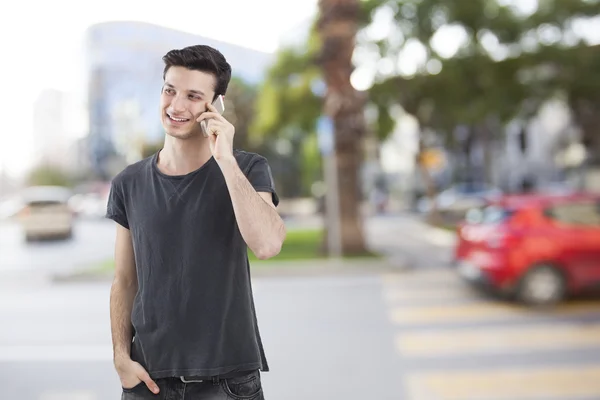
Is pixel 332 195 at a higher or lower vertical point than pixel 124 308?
lower

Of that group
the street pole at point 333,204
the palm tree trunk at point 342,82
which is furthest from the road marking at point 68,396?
the palm tree trunk at point 342,82

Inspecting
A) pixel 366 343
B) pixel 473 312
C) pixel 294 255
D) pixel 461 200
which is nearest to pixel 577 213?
pixel 473 312

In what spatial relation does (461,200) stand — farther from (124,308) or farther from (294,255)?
(124,308)

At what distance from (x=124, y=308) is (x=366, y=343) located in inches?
185

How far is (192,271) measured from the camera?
158 centimetres

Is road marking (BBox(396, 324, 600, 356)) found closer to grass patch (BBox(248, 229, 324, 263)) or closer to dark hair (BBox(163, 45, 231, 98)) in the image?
grass patch (BBox(248, 229, 324, 263))

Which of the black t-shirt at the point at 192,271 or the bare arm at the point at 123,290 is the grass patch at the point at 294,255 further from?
the black t-shirt at the point at 192,271

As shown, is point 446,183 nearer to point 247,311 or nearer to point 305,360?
point 305,360

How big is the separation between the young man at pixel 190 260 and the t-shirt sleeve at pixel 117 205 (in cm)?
3

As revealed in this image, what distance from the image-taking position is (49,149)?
79.6 metres

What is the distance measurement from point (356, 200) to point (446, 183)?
123ft

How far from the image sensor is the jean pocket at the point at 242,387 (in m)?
1.64

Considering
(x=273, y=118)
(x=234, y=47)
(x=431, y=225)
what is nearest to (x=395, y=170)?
(x=431, y=225)

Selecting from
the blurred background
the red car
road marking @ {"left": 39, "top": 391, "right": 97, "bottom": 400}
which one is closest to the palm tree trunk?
the blurred background
